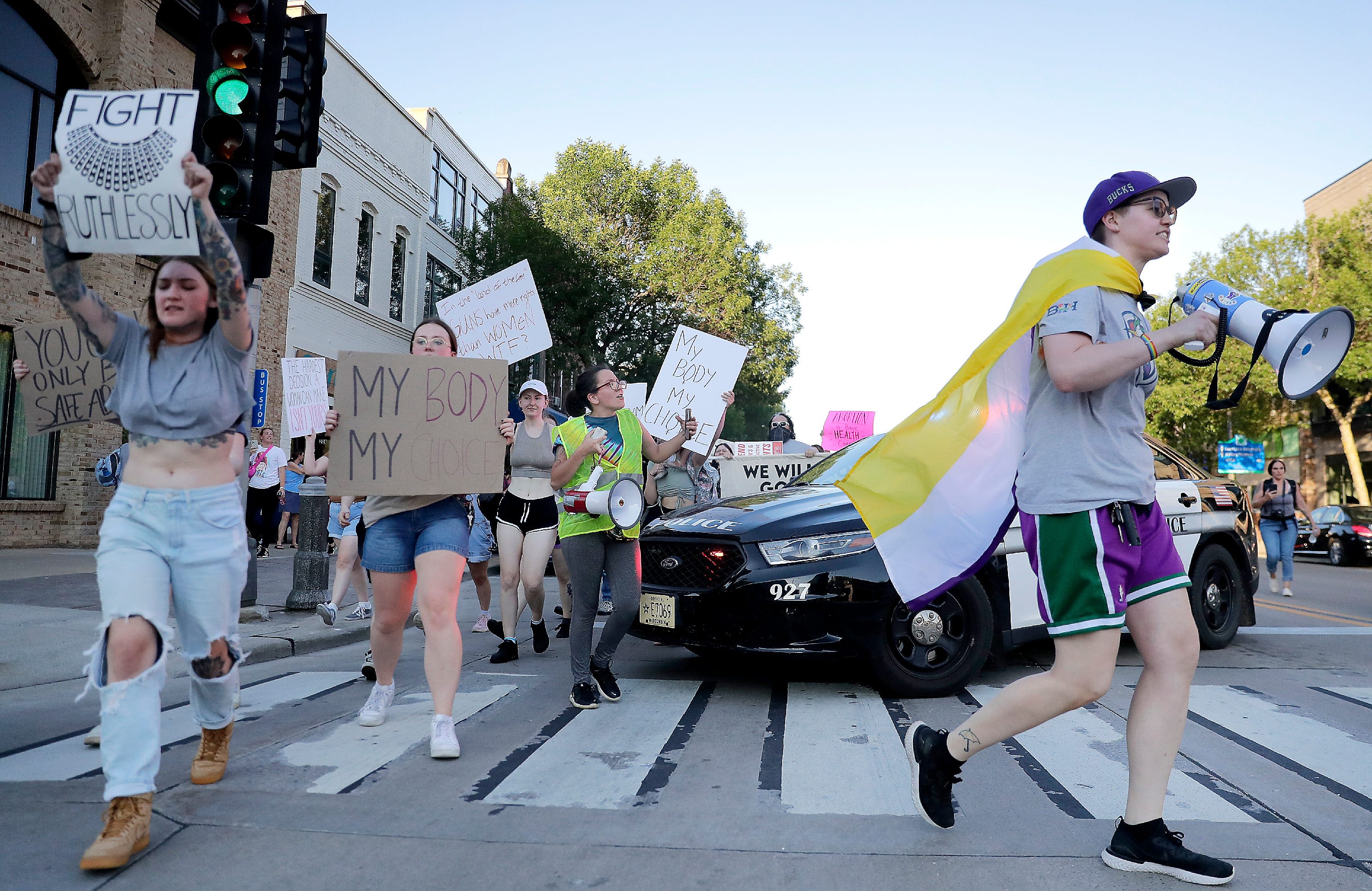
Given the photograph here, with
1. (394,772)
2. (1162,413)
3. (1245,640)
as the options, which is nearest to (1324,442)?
(1162,413)

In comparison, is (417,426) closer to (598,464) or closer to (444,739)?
(598,464)

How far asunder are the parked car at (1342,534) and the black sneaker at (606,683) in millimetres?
19285

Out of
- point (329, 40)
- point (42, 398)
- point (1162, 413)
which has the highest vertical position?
point (329, 40)

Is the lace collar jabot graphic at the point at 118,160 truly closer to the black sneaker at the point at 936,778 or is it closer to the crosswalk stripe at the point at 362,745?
the crosswalk stripe at the point at 362,745

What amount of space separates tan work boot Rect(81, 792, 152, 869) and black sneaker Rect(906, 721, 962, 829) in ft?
7.75

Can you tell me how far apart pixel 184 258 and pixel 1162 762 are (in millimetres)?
3495

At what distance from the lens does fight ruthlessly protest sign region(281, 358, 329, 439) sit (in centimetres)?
1030

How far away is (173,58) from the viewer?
1636 centimetres

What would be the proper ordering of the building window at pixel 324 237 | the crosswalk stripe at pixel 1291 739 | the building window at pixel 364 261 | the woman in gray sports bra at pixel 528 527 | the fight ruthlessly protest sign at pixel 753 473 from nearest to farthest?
the crosswalk stripe at pixel 1291 739, the woman in gray sports bra at pixel 528 527, the fight ruthlessly protest sign at pixel 753 473, the building window at pixel 324 237, the building window at pixel 364 261

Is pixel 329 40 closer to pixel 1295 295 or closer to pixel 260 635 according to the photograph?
pixel 260 635

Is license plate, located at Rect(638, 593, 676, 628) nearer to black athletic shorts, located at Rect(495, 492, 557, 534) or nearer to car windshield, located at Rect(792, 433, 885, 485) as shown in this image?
car windshield, located at Rect(792, 433, 885, 485)

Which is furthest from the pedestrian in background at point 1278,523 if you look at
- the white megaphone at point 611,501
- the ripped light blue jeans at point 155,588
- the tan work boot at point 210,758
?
the ripped light blue jeans at point 155,588

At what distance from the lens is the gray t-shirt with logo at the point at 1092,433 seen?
2908 millimetres

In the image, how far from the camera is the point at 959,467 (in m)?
3.35
